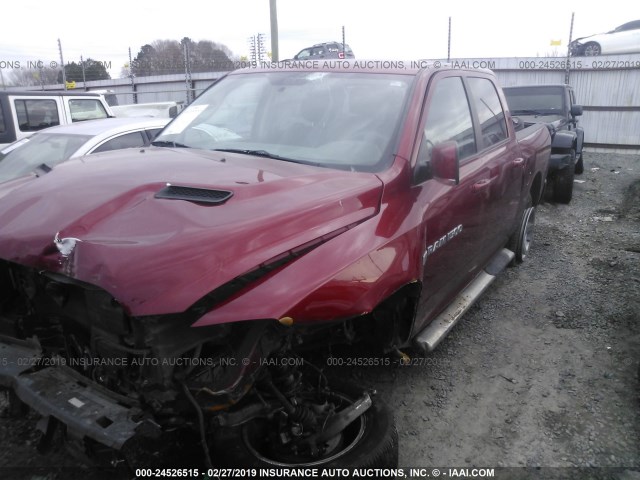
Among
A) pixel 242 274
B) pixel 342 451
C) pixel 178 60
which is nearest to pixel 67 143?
pixel 242 274

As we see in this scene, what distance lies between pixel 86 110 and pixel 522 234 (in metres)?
8.14

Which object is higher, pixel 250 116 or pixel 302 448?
pixel 250 116

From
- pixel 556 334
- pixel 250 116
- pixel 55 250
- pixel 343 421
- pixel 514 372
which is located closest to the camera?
pixel 55 250

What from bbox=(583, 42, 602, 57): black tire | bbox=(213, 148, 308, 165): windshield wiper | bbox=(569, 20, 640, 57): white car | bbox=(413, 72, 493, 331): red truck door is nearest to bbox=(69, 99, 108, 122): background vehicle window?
bbox=(213, 148, 308, 165): windshield wiper

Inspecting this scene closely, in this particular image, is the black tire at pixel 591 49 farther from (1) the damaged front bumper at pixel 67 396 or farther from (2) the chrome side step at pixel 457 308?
(1) the damaged front bumper at pixel 67 396

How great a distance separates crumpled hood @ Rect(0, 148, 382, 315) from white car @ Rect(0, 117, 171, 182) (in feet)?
10.6

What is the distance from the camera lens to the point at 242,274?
185cm

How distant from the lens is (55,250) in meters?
1.98

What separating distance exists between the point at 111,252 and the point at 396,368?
229cm

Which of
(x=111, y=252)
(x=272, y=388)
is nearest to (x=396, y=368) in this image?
(x=272, y=388)

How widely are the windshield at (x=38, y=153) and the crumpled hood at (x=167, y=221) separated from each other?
3252 millimetres

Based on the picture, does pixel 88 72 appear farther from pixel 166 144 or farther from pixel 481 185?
pixel 481 185

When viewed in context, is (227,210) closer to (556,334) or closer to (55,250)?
(55,250)

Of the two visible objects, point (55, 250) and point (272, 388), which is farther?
point (272, 388)
